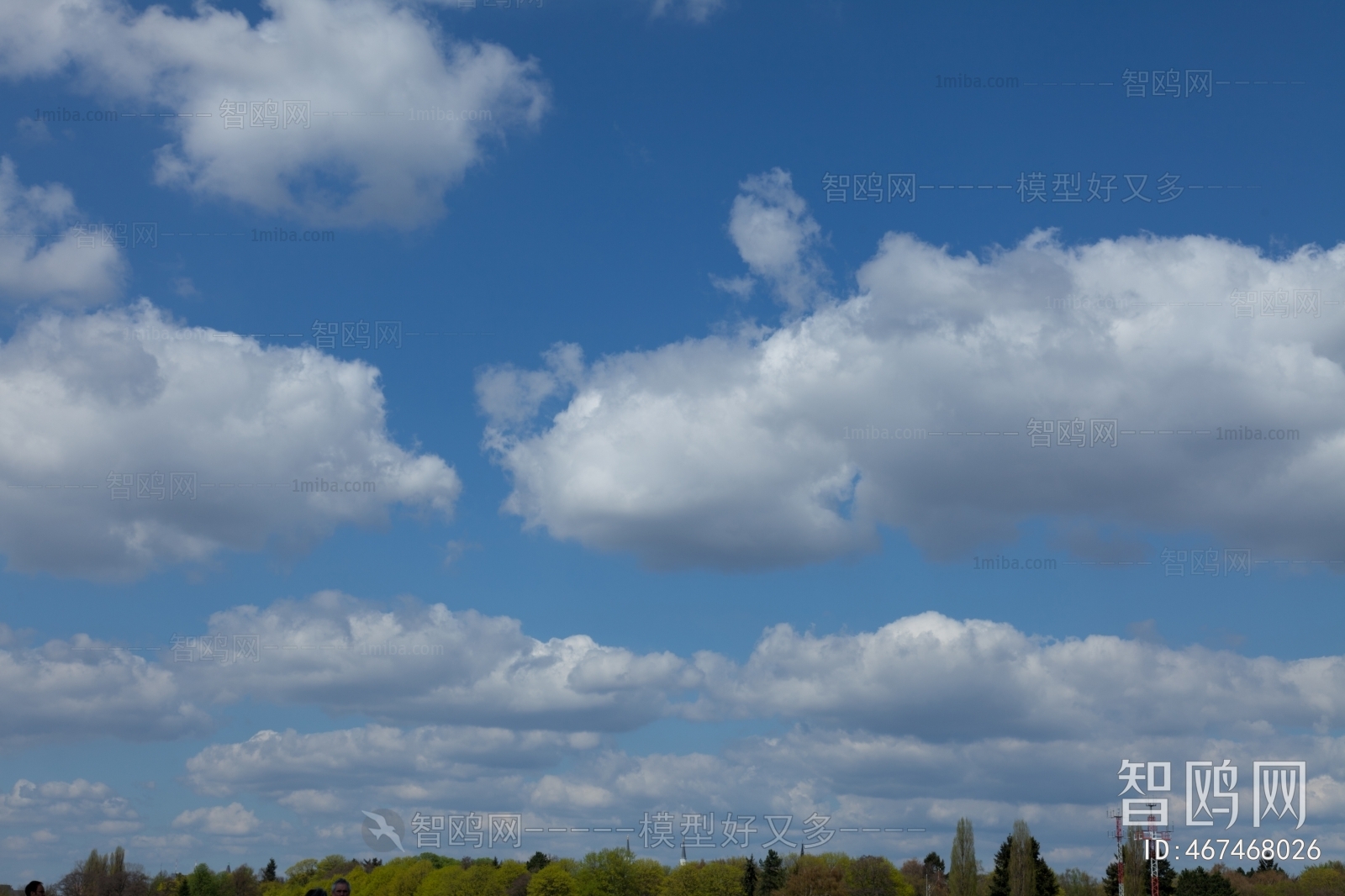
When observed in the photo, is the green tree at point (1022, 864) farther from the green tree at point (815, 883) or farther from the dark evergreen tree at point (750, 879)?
the dark evergreen tree at point (750, 879)

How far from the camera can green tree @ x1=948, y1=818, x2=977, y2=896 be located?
431ft

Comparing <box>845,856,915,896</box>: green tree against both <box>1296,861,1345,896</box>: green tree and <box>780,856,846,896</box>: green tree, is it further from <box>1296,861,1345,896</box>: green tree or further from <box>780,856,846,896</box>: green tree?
<box>1296,861,1345,896</box>: green tree

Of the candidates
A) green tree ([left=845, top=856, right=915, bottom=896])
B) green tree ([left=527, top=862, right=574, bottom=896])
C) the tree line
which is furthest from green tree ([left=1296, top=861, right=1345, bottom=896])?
green tree ([left=527, top=862, right=574, bottom=896])

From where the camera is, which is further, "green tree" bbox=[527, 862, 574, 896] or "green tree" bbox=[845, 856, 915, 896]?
"green tree" bbox=[527, 862, 574, 896]

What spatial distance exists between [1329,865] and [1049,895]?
101484mm

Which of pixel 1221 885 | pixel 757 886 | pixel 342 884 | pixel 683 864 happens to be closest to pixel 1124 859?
pixel 1221 885

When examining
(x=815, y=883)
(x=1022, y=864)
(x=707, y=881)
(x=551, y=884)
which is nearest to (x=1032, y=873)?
(x=1022, y=864)

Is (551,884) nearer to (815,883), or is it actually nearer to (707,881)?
(707,881)

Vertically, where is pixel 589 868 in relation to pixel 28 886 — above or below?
below

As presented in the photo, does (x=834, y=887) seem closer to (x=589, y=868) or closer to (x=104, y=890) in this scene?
(x=589, y=868)

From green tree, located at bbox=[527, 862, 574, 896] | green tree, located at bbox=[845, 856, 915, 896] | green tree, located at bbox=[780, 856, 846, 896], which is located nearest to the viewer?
green tree, located at bbox=[780, 856, 846, 896]

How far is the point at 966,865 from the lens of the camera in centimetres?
13125

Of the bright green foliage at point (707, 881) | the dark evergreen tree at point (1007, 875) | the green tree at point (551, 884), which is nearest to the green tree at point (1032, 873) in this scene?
the dark evergreen tree at point (1007, 875)

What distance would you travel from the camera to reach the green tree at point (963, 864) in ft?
431
